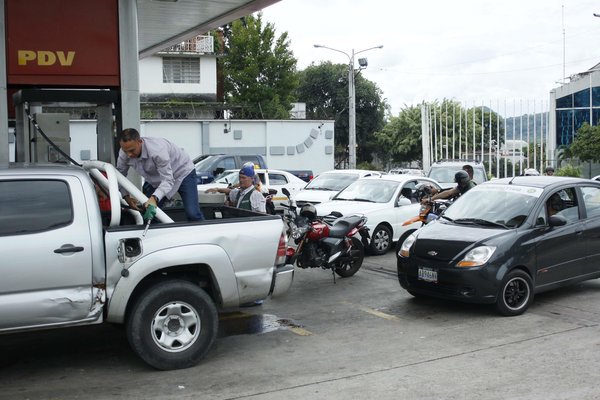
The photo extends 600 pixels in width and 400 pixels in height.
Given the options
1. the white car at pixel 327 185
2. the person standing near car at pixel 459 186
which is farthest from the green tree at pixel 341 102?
the person standing near car at pixel 459 186

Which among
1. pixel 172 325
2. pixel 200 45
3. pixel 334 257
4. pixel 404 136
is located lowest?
pixel 172 325

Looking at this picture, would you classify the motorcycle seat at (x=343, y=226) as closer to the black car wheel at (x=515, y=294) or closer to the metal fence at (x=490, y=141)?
the black car wheel at (x=515, y=294)

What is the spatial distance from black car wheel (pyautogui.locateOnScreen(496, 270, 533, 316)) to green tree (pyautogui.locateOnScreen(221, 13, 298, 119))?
3560 cm

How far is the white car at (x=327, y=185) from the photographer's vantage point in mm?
15266

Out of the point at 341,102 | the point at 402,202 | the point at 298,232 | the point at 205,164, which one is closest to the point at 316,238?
the point at 298,232

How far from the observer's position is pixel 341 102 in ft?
205

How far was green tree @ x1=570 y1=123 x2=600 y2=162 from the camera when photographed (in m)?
31.1

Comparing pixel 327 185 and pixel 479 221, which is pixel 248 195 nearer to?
pixel 479 221

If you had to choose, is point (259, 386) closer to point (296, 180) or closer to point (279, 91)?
point (296, 180)

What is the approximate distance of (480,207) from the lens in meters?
8.77

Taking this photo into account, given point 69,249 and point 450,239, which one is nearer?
point 69,249

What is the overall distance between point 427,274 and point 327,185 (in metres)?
8.41

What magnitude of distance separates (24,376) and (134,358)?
3.28ft

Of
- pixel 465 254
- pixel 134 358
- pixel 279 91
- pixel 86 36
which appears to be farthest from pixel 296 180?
pixel 279 91
